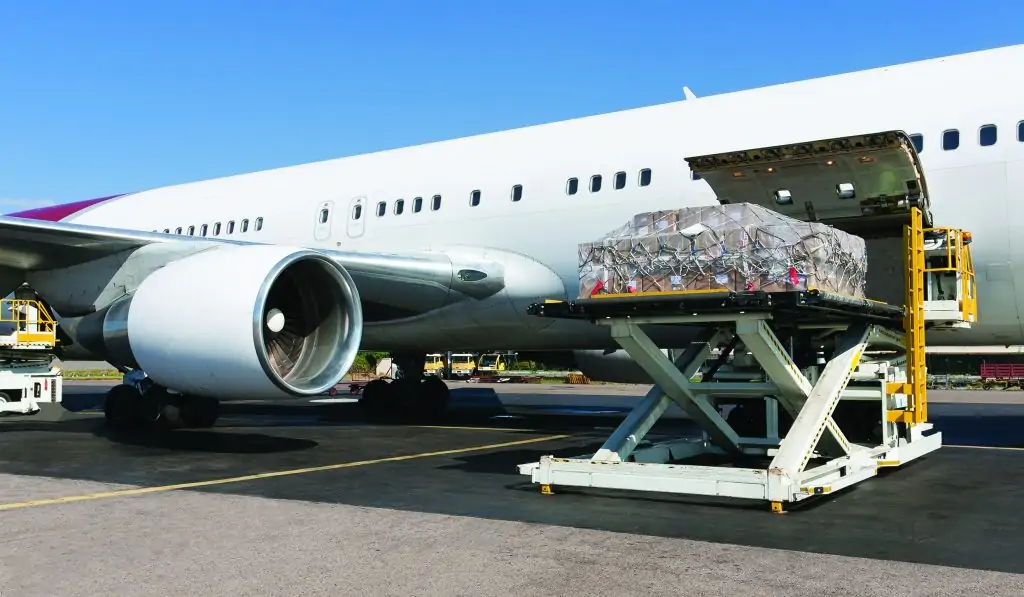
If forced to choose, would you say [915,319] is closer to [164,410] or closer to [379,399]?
[164,410]

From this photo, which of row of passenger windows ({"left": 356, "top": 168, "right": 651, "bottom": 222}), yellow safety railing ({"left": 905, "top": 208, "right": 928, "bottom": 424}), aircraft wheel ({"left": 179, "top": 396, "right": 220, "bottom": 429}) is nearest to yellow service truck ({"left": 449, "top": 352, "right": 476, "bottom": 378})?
row of passenger windows ({"left": 356, "top": 168, "right": 651, "bottom": 222})

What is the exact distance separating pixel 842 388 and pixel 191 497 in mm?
4956

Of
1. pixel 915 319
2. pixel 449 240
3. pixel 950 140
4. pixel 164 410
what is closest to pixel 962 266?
pixel 915 319

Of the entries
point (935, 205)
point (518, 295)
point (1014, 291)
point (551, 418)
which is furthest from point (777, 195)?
point (551, 418)

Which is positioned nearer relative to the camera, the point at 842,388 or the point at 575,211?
the point at 842,388

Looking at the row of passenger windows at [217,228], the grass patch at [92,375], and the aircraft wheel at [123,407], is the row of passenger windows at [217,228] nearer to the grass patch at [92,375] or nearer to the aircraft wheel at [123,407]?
the aircraft wheel at [123,407]

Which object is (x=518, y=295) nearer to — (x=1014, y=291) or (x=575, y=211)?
(x=575, y=211)

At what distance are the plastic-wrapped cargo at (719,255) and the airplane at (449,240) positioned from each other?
8.63 ft

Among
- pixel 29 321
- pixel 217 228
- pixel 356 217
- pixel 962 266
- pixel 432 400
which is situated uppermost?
pixel 217 228

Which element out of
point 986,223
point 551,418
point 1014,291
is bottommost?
point 551,418

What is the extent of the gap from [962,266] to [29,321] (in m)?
13.9

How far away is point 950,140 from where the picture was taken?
29.6ft

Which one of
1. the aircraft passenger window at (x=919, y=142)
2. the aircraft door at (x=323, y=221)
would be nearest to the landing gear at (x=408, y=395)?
the aircraft door at (x=323, y=221)

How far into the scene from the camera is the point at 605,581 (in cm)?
416
